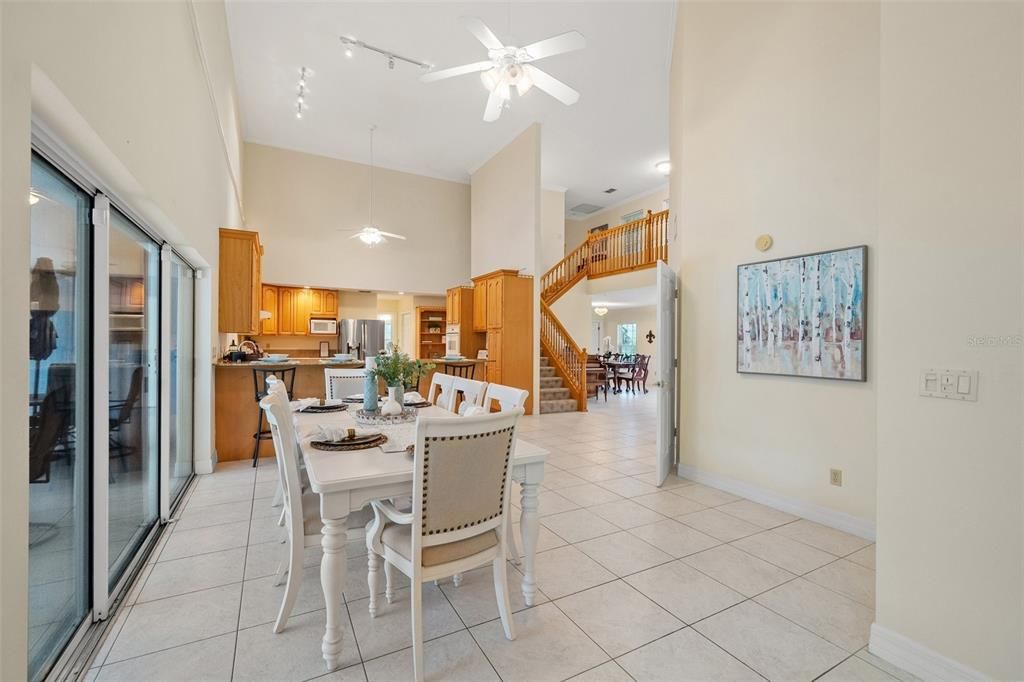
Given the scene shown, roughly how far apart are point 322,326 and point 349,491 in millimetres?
8060

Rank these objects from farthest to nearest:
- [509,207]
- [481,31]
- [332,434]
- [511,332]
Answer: [509,207] → [511,332] → [481,31] → [332,434]

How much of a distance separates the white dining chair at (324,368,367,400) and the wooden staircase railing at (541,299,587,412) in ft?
17.1

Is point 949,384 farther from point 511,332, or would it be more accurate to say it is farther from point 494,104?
point 511,332

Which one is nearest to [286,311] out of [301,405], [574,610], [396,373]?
[301,405]

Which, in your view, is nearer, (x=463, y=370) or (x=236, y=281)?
(x=236, y=281)

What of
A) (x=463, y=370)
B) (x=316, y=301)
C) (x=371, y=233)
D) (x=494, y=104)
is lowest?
(x=463, y=370)

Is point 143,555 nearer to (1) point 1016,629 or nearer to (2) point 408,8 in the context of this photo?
(1) point 1016,629

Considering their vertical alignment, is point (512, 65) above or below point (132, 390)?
above

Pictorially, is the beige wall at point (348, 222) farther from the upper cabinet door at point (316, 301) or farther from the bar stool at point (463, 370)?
the bar stool at point (463, 370)

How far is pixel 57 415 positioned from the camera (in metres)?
1.77

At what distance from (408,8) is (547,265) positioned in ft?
23.5

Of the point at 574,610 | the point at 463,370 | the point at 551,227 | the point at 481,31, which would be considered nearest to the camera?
the point at 574,610

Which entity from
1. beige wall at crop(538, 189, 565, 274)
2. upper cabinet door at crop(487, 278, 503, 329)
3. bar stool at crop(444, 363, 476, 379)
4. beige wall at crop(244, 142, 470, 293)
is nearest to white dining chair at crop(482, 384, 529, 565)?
bar stool at crop(444, 363, 476, 379)

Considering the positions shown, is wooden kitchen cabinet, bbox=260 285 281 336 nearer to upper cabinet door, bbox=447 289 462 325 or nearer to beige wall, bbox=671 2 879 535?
upper cabinet door, bbox=447 289 462 325
